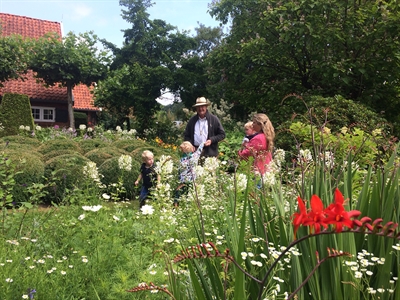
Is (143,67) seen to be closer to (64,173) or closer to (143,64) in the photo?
(143,64)

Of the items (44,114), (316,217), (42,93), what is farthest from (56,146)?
(44,114)

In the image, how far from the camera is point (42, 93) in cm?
2188

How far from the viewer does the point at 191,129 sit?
5.84 metres

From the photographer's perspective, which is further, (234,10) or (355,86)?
(234,10)

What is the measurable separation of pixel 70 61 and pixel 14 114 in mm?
4857

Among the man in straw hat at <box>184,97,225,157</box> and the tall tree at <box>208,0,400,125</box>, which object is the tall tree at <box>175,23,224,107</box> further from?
the man in straw hat at <box>184,97,225,157</box>

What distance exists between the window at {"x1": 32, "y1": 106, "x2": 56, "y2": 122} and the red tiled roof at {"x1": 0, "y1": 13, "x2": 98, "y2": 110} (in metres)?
0.96

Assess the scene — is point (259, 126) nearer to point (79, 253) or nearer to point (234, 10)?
point (79, 253)

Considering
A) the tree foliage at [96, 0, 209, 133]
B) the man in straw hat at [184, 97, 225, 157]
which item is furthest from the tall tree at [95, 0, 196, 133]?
the man in straw hat at [184, 97, 225, 157]

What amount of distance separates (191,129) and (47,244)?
353 centimetres

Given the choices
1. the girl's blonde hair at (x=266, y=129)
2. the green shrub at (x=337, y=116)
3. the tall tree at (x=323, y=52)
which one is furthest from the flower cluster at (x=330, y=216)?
the tall tree at (x=323, y=52)

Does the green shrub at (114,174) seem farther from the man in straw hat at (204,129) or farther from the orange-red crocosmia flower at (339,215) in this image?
the orange-red crocosmia flower at (339,215)

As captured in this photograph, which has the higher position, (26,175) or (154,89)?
(154,89)

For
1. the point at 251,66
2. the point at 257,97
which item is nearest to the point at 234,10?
the point at 251,66
